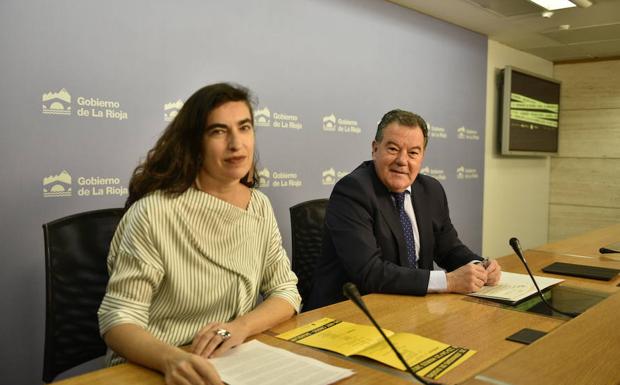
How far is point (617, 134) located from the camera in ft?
20.7

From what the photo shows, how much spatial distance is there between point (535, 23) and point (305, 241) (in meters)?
3.43

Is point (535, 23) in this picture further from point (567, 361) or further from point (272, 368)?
point (272, 368)

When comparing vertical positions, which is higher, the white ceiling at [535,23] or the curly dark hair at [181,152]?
the white ceiling at [535,23]

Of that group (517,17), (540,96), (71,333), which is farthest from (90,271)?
(540,96)

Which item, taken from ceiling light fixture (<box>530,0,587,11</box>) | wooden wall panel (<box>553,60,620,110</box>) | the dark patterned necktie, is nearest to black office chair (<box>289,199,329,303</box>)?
the dark patterned necktie

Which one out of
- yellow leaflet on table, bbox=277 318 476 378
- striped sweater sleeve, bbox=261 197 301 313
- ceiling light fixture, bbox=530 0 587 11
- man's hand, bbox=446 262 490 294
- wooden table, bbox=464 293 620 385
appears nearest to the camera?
wooden table, bbox=464 293 620 385

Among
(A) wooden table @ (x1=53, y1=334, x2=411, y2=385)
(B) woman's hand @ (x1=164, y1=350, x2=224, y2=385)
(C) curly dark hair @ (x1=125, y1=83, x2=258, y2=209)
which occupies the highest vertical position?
(C) curly dark hair @ (x1=125, y1=83, x2=258, y2=209)

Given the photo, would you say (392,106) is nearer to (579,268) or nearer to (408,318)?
(579,268)

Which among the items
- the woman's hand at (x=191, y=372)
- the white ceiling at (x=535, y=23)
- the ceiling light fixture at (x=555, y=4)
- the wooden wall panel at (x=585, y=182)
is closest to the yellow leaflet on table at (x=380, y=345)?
the woman's hand at (x=191, y=372)

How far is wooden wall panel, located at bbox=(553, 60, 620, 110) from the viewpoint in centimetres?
635

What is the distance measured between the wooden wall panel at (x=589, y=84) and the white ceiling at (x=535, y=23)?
31cm

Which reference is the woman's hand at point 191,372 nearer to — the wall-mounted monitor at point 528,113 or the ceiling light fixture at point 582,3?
the ceiling light fixture at point 582,3

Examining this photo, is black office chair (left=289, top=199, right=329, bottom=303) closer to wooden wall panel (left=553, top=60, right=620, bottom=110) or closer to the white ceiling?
the white ceiling

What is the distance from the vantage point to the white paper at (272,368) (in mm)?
1076
